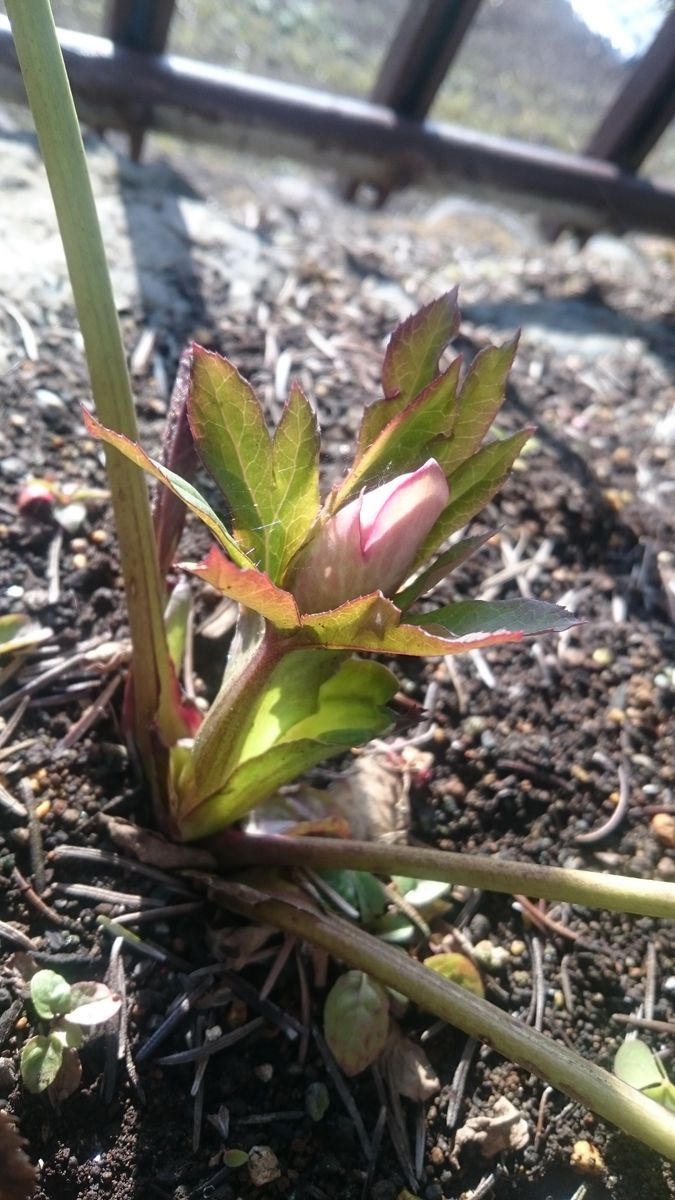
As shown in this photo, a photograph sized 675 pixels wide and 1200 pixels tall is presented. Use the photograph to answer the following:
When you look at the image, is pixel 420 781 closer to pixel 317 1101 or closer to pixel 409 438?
pixel 317 1101

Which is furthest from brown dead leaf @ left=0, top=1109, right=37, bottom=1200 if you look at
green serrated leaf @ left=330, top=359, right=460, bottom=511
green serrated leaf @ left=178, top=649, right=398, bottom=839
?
green serrated leaf @ left=330, top=359, right=460, bottom=511

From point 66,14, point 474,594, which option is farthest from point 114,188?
point 474,594

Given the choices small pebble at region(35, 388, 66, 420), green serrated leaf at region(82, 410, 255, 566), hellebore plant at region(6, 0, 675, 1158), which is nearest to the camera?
green serrated leaf at region(82, 410, 255, 566)

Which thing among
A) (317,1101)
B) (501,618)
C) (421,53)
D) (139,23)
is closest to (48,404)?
(501,618)

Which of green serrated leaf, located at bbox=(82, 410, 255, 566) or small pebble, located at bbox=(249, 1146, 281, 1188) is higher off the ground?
green serrated leaf, located at bbox=(82, 410, 255, 566)

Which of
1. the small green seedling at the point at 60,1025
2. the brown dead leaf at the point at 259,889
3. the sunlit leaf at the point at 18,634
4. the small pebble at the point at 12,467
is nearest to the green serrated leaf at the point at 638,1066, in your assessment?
the brown dead leaf at the point at 259,889

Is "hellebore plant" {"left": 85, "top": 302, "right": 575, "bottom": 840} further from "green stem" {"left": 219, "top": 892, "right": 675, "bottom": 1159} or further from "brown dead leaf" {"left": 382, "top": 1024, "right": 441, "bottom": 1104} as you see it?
"brown dead leaf" {"left": 382, "top": 1024, "right": 441, "bottom": 1104}

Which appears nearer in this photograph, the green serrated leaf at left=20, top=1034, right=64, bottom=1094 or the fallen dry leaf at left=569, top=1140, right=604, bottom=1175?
the green serrated leaf at left=20, top=1034, right=64, bottom=1094
